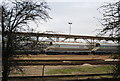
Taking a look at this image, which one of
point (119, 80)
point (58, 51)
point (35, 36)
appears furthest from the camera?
point (58, 51)

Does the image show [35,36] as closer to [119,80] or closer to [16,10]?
[16,10]

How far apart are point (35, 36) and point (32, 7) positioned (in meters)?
1.17

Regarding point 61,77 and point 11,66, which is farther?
point 61,77

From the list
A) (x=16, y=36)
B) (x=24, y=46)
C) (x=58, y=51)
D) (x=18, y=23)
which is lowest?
(x=58, y=51)

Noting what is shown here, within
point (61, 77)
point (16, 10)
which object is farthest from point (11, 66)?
point (61, 77)

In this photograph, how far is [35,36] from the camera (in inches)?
246

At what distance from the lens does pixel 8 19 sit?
5770 mm

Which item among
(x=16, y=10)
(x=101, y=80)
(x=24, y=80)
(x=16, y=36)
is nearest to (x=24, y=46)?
(x=16, y=36)

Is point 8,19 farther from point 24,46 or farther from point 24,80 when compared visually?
point 24,80

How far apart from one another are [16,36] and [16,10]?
3.40 ft

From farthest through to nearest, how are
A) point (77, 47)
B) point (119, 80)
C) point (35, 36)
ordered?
point (77, 47)
point (119, 80)
point (35, 36)

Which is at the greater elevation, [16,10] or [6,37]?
[16,10]

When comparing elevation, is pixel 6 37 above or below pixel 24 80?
above

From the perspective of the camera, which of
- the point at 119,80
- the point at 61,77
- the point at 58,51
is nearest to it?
the point at 119,80
